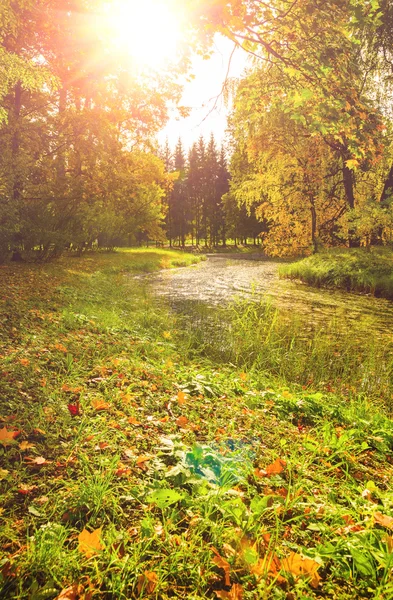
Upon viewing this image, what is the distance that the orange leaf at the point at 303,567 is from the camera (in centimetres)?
191

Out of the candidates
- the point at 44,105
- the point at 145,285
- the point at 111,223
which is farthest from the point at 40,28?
the point at 111,223

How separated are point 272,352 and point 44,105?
15.8 meters

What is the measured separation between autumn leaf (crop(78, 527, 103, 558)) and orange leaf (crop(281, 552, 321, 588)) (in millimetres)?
1068

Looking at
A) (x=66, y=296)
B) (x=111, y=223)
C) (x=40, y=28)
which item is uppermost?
(x=40, y=28)

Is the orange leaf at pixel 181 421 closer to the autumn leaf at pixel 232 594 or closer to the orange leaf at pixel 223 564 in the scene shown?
the orange leaf at pixel 223 564

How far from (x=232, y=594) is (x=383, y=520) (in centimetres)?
112

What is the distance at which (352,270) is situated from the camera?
14.3 m

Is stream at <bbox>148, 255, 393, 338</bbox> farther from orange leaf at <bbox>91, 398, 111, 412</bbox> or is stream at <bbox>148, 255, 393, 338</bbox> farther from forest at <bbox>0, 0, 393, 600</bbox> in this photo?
orange leaf at <bbox>91, 398, 111, 412</bbox>

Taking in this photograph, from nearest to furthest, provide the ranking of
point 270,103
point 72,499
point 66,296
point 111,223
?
1. point 72,499
2. point 270,103
3. point 66,296
4. point 111,223

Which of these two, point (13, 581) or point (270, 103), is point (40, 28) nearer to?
point (270, 103)

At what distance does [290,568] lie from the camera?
195 centimetres

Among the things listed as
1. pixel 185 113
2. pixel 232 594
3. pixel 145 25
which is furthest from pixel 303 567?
pixel 185 113

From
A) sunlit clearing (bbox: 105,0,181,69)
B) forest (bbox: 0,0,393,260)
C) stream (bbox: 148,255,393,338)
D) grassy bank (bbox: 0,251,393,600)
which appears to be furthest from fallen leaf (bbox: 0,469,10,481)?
sunlit clearing (bbox: 105,0,181,69)

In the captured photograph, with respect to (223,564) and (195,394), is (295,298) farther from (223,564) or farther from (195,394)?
(223,564)
